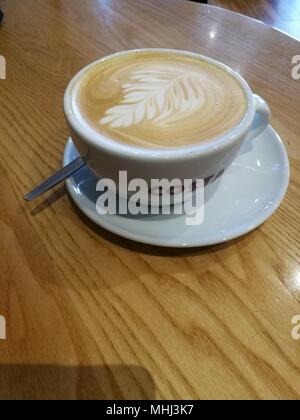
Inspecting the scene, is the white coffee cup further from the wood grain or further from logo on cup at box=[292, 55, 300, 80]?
the wood grain

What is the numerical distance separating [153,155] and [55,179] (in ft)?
0.50

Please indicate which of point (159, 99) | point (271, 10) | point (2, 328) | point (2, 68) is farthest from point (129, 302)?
point (271, 10)

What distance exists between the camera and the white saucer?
400 mm

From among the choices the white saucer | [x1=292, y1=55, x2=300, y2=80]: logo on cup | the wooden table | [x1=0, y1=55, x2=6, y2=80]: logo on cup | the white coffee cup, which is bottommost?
the wooden table

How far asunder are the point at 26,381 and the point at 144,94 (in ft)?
1.05

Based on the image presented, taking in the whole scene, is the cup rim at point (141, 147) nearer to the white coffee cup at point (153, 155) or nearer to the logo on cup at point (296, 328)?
the white coffee cup at point (153, 155)

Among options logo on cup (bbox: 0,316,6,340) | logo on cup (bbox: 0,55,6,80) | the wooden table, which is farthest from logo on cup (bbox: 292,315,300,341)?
logo on cup (bbox: 0,55,6,80)

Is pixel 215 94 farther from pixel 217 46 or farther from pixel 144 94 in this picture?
pixel 217 46

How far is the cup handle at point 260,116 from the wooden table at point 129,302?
0.10 metres

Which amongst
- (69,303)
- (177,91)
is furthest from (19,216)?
(177,91)

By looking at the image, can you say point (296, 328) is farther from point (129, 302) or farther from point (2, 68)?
point (2, 68)

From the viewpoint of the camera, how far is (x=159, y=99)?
1.43ft

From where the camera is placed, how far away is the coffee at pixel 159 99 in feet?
1.26

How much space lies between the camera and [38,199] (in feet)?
1.52
